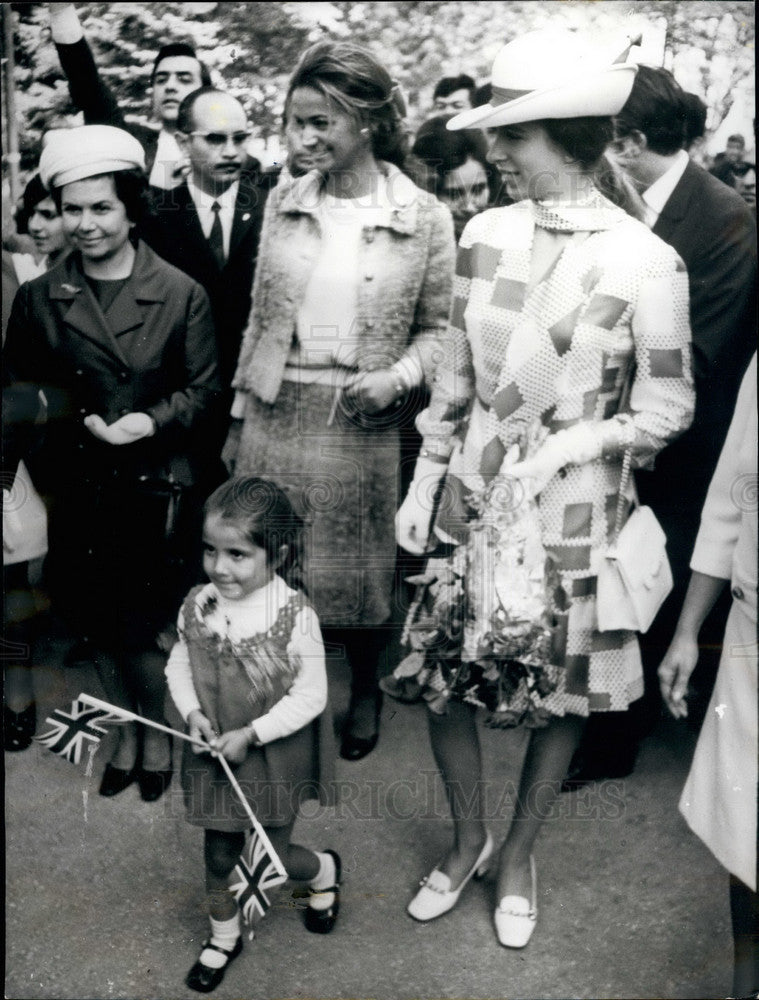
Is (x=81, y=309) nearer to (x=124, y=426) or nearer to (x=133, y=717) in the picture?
(x=124, y=426)

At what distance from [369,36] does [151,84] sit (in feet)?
1.90

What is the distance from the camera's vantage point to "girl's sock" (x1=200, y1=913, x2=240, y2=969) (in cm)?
329

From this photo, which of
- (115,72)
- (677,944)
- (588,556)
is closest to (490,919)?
(677,944)

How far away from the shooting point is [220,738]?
127 inches

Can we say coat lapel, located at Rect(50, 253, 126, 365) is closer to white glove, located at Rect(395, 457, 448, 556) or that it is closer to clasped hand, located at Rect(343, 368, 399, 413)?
clasped hand, located at Rect(343, 368, 399, 413)

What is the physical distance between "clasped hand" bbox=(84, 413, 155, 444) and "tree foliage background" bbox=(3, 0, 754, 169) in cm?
81

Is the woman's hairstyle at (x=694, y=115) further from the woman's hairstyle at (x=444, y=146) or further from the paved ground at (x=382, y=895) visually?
the paved ground at (x=382, y=895)

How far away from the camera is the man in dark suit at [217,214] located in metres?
3.19

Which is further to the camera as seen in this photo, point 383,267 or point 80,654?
point 80,654

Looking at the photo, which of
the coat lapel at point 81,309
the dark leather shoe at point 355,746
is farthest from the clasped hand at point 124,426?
the dark leather shoe at point 355,746

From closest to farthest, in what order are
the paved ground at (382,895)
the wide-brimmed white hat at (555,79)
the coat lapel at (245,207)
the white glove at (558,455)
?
the wide-brimmed white hat at (555,79) → the white glove at (558,455) → the coat lapel at (245,207) → the paved ground at (382,895)

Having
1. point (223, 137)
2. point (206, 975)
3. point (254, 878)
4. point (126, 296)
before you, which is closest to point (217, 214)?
point (223, 137)

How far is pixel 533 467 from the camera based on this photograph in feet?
10.2

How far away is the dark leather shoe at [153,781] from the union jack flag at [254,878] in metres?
0.29
